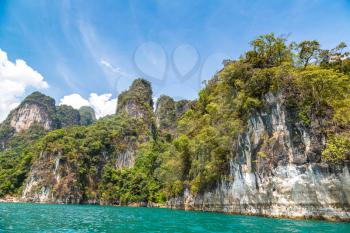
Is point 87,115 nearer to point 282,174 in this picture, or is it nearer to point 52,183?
point 52,183

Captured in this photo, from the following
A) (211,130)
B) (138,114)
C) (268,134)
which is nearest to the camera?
(268,134)

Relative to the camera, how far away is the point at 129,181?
212 ft

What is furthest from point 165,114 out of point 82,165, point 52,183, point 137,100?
point 52,183

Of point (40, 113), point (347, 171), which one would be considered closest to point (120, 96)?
point (40, 113)

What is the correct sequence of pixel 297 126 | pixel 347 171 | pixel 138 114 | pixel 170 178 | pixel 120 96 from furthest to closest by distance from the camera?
pixel 120 96 → pixel 138 114 → pixel 170 178 → pixel 297 126 → pixel 347 171

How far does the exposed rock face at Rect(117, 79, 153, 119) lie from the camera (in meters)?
93.0

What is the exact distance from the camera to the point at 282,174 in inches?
902

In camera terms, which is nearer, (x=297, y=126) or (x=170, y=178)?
(x=297, y=126)

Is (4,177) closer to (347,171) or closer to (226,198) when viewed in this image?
(226,198)

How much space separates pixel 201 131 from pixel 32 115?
106 meters

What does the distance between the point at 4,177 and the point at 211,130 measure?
6196cm

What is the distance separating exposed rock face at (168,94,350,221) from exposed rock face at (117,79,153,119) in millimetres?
65804

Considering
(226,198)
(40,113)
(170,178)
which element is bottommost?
(226,198)

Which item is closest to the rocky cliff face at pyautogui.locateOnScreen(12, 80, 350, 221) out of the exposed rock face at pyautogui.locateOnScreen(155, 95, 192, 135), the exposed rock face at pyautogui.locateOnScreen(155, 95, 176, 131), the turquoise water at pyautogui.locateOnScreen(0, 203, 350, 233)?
the turquoise water at pyautogui.locateOnScreen(0, 203, 350, 233)
